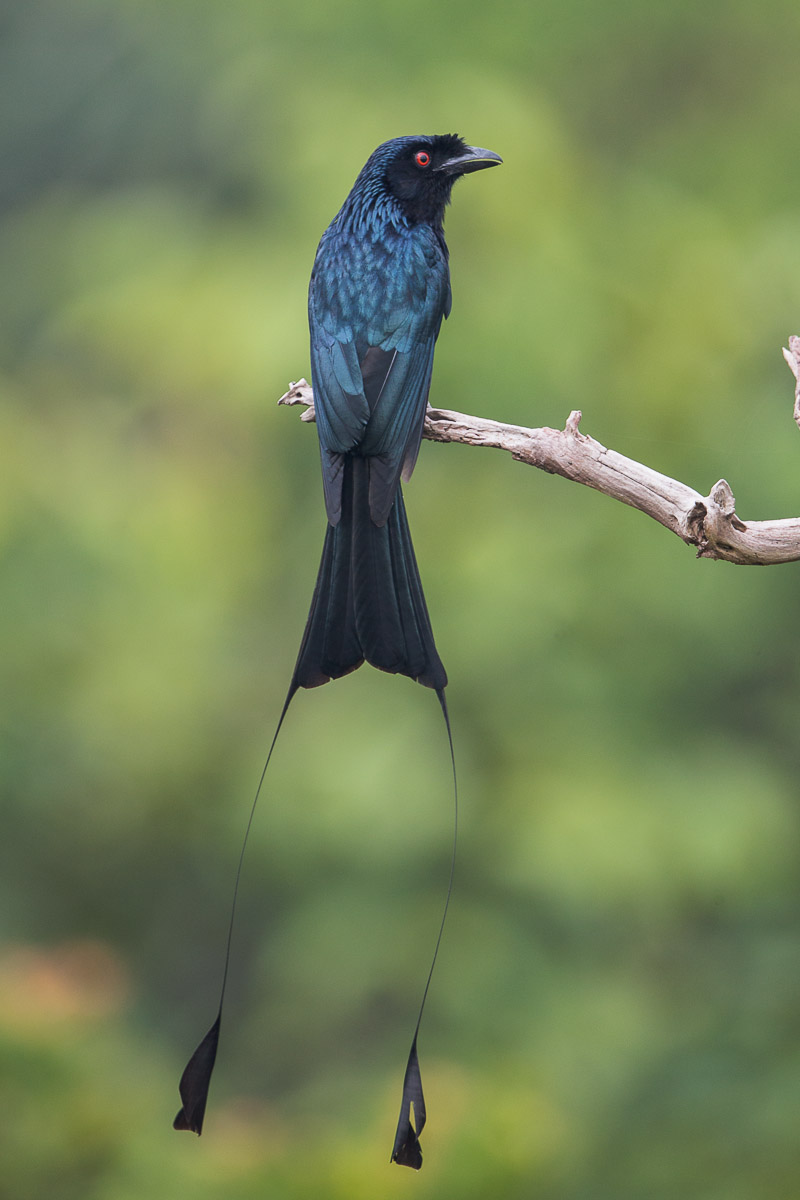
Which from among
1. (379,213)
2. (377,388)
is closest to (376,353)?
Result: (377,388)

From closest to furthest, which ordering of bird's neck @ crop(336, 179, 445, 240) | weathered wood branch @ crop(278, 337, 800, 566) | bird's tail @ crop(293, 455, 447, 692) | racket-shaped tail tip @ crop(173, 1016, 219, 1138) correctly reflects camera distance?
racket-shaped tail tip @ crop(173, 1016, 219, 1138)
bird's tail @ crop(293, 455, 447, 692)
weathered wood branch @ crop(278, 337, 800, 566)
bird's neck @ crop(336, 179, 445, 240)

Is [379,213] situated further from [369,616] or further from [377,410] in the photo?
[369,616]

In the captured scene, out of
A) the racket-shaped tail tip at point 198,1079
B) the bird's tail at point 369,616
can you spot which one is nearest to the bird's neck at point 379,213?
the bird's tail at point 369,616

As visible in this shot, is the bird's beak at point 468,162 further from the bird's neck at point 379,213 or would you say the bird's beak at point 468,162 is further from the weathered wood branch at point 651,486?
the weathered wood branch at point 651,486

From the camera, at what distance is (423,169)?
2145mm

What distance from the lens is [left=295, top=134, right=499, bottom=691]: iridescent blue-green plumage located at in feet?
5.13

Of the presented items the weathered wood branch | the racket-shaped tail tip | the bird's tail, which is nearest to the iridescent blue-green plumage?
the bird's tail

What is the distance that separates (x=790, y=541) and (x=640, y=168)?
1996 millimetres

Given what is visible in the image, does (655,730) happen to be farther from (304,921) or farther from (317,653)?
(317,653)

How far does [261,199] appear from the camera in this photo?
3424mm

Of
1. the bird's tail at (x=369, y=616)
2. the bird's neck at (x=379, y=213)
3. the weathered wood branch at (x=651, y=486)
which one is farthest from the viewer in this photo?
the bird's neck at (x=379, y=213)

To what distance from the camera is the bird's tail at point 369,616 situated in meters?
1.55

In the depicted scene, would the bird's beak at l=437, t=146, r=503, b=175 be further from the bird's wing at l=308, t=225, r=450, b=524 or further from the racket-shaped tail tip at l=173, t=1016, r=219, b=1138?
the racket-shaped tail tip at l=173, t=1016, r=219, b=1138

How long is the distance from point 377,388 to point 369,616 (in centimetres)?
43
